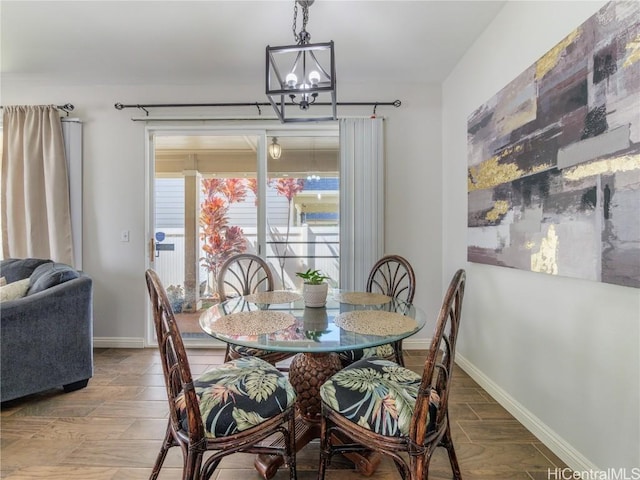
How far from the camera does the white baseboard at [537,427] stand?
1392mm

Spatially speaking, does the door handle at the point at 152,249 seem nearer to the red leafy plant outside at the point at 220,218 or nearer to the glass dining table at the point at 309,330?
the red leafy plant outside at the point at 220,218

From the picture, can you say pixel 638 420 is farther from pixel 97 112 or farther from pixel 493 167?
pixel 97 112

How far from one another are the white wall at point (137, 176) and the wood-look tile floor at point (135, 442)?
0.91 meters

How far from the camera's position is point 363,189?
9.34ft

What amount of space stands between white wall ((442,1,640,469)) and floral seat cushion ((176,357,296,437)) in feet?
4.34

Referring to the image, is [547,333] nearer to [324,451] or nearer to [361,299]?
[361,299]

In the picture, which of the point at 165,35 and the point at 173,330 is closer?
the point at 173,330

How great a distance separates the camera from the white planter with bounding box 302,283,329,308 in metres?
1.62

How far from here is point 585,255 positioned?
1323 mm

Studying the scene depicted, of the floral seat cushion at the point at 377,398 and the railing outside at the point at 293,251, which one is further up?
the railing outside at the point at 293,251

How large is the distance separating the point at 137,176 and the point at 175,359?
252 cm

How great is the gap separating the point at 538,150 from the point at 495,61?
0.86m

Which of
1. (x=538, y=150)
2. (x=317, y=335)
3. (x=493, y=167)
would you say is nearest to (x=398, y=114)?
(x=493, y=167)

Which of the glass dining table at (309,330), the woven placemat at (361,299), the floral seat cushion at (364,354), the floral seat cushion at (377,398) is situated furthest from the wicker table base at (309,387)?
the woven placemat at (361,299)
